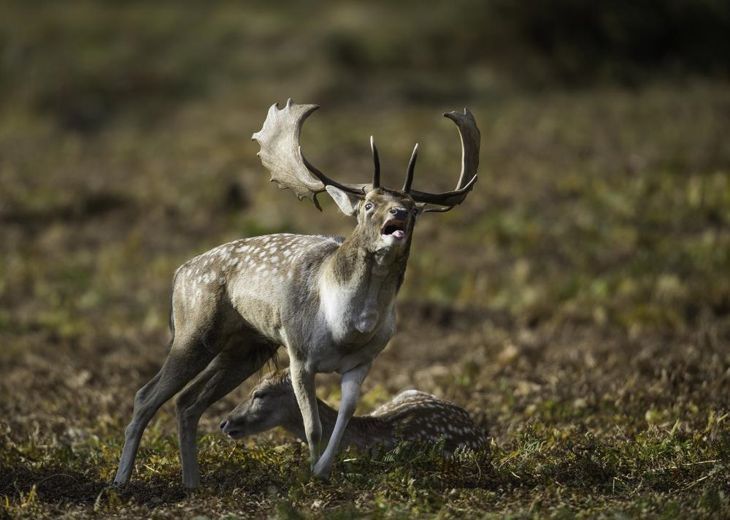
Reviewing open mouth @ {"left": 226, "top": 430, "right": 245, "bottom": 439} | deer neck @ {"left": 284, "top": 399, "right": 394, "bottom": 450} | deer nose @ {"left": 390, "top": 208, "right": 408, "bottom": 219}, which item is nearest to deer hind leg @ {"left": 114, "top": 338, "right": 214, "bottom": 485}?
open mouth @ {"left": 226, "top": 430, "right": 245, "bottom": 439}

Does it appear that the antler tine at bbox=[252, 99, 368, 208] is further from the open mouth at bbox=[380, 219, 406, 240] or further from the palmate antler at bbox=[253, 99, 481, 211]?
the open mouth at bbox=[380, 219, 406, 240]

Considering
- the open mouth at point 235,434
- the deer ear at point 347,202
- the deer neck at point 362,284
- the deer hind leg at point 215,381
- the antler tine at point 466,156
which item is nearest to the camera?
the deer neck at point 362,284

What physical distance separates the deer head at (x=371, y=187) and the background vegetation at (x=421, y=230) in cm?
152

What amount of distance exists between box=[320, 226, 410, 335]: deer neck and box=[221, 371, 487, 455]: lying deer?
5.01 feet

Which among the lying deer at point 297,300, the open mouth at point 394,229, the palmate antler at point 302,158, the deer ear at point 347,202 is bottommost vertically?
the lying deer at point 297,300

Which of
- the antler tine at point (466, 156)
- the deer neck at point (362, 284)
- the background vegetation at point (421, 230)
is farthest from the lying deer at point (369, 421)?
the antler tine at point (466, 156)

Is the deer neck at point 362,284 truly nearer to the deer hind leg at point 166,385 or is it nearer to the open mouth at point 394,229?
the open mouth at point 394,229

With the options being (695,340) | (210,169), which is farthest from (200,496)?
(210,169)

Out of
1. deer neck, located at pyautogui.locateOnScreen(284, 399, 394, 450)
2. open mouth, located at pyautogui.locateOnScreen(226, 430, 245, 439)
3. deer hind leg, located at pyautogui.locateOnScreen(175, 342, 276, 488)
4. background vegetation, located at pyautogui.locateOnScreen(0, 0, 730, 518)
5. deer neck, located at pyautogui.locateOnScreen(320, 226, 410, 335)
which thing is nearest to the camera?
deer neck, located at pyautogui.locateOnScreen(320, 226, 410, 335)

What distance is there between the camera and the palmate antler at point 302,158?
6.89m

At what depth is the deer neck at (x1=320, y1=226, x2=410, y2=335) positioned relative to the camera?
6496 millimetres

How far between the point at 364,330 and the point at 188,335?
135cm

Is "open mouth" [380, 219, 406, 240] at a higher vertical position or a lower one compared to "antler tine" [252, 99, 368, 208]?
lower

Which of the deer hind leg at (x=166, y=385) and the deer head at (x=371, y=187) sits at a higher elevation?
the deer head at (x=371, y=187)
